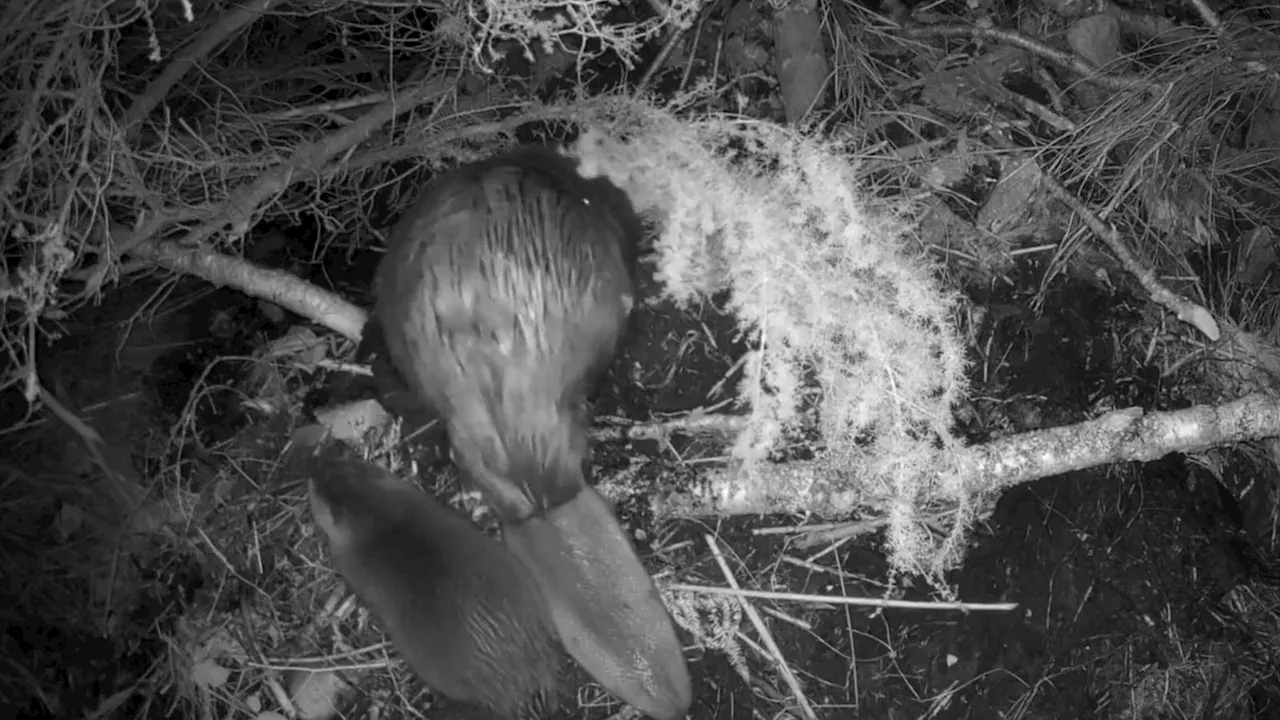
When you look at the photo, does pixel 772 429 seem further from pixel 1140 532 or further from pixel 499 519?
pixel 1140 532

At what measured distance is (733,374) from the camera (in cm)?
205

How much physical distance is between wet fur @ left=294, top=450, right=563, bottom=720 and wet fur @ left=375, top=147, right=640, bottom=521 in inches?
5.6

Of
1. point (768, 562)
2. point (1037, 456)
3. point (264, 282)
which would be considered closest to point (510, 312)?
point (264, 282)

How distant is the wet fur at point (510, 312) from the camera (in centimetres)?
186

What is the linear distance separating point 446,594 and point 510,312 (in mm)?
644

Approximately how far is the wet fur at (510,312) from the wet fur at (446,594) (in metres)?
0.14

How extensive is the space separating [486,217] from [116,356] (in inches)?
38.0

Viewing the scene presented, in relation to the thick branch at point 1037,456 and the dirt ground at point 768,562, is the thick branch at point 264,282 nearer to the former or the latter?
the dirt ground at point 768,562

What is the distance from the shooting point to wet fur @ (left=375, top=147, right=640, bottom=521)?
186 cm

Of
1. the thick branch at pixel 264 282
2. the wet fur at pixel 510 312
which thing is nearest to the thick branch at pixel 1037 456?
the wet fur at pixel 510 312

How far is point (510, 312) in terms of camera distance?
73.0 inches

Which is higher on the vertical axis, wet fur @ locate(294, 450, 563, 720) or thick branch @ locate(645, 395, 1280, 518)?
thick branch @ locate(645, 395, 1280, 518)

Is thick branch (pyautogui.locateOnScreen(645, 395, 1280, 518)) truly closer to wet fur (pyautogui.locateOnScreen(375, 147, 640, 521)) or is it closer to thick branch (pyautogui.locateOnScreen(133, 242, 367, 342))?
wet fur (pyautogui.locateOnScreen(375, 147, 640, 521))

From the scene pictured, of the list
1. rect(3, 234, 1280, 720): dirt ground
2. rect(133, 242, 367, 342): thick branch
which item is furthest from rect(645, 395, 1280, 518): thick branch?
rect(133, 242, 367, 342): thick branch
